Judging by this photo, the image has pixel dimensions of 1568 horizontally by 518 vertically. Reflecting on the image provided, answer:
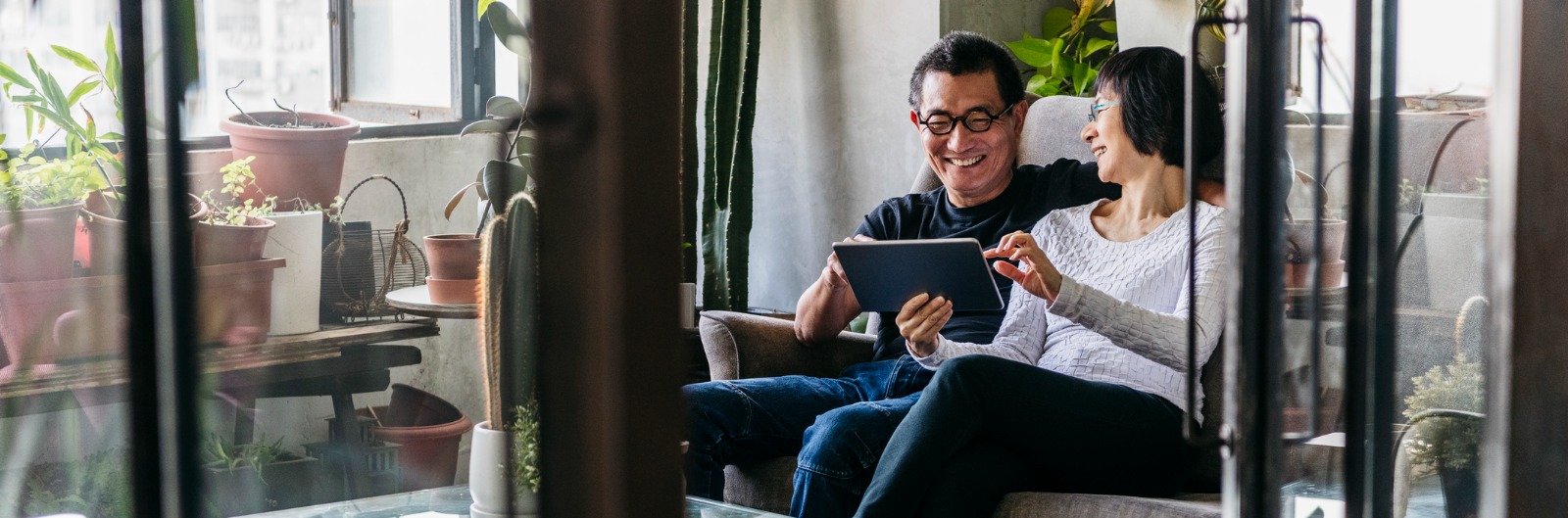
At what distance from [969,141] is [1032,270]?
39 cm

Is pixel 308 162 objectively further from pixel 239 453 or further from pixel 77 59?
pixel 239 453

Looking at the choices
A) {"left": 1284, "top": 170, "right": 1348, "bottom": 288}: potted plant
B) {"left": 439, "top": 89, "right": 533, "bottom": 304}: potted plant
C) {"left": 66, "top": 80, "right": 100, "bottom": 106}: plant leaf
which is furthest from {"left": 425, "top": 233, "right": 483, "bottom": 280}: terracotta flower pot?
{"left": 1284, "top": 170, "right": 1348, "bottom": 288}: potted plant

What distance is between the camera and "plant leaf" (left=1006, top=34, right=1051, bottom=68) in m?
2.89

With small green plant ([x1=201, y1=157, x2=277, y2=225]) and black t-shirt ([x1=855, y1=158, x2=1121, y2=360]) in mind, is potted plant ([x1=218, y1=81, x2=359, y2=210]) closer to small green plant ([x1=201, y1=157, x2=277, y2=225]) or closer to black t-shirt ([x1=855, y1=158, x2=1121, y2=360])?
small green plant ([x1=201, y1=157, x2=277, y2=225])

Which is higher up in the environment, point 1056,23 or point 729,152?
point 1056,23

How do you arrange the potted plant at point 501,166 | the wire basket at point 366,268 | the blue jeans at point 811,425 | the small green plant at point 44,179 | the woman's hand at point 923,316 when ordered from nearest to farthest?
1. the potted plant at point 501,166
2. the small green plant at point 44,179
3. the wire basket at point 366,268
4. the blue jeans at point 811,425
5. the woman's hand at point 923,316

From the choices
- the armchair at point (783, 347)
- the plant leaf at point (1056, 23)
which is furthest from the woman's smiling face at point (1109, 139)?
the plant leaf at point (1056, 23)

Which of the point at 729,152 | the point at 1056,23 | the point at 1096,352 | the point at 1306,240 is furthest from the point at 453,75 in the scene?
the point at 1056,23

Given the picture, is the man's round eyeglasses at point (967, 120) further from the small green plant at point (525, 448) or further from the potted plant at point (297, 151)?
the small green plant at point (525, 448)

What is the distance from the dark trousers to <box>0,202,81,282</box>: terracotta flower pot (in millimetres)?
1005

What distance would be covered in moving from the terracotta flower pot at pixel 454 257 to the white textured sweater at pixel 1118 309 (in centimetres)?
90

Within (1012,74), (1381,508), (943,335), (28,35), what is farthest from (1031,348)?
(28,35)

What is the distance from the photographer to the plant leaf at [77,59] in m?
0.67

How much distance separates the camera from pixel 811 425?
185 centimetres
